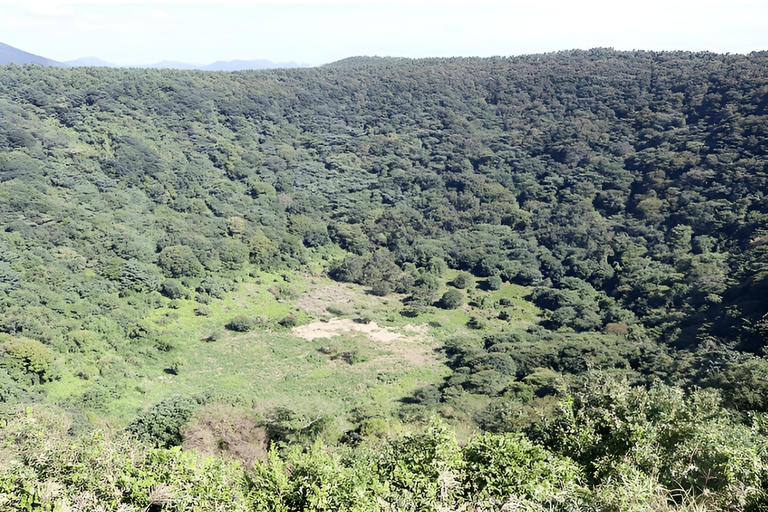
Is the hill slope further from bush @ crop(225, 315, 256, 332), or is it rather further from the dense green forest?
bush @ crop(225, 315, 256, 332)

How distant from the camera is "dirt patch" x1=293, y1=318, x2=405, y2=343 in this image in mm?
36969

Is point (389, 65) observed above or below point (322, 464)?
above

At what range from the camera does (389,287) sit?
46.8 metres

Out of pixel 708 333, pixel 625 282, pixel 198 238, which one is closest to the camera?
pixel 708 333

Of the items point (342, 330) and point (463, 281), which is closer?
point (342, 330)

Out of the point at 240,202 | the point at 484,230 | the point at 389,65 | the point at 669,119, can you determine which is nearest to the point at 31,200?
the point at 240,202

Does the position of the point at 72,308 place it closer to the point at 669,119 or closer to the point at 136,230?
the point at 136,230

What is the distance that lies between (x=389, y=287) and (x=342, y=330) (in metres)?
9.65

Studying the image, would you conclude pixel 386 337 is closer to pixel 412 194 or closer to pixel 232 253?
pixel 232 253

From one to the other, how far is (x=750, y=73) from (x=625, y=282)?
115ft

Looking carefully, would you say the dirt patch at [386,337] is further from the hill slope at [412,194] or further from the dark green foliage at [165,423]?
the dark green foliage at [165,423]

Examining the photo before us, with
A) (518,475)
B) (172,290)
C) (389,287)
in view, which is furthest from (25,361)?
(389,287)

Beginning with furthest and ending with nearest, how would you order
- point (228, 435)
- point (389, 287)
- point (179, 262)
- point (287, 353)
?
point (389, 287) → point (179, 262) → point (287, 353) → point (228, 435)

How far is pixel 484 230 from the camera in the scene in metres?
55.4
